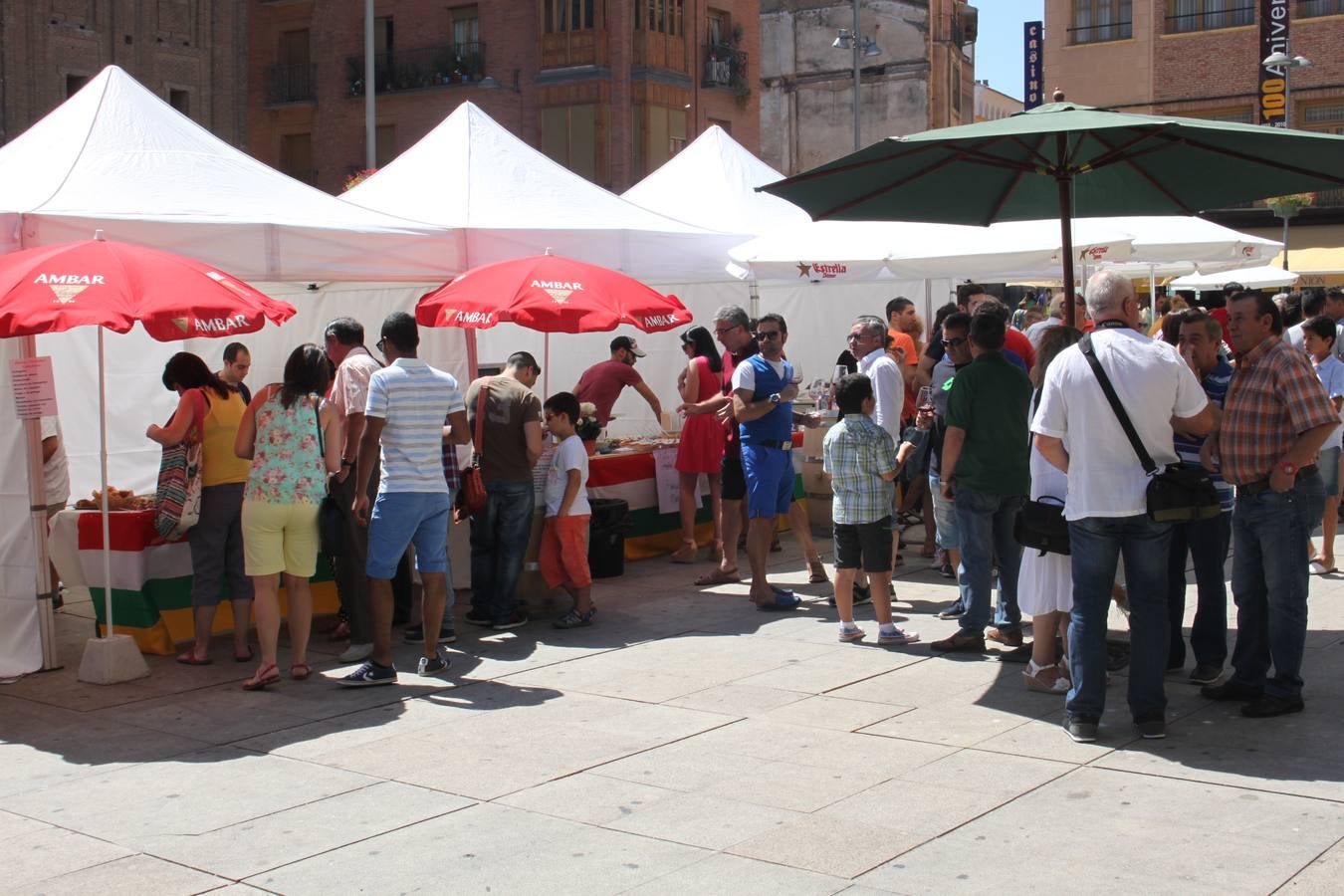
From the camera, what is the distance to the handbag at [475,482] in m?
8.59

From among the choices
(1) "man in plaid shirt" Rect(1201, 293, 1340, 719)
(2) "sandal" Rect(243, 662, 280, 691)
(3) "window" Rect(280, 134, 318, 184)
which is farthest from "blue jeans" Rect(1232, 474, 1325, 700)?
(3) "window" Rect(280, 134, 318, 184)

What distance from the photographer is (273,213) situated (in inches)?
357

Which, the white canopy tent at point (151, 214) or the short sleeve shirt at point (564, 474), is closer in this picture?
the white canopy tent at point (151, 214)

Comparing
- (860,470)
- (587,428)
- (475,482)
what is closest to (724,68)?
(587,428)

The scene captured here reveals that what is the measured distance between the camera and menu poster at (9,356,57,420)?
24.8 ft

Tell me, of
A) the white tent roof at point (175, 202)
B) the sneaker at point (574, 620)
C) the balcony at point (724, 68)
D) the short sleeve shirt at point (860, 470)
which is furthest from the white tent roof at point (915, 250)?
the balcony at point (724, 68)

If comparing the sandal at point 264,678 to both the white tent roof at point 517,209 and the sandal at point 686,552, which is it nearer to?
the white tent roof at point 517,209

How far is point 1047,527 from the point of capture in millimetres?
6582

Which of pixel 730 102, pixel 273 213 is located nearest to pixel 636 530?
pixel 273 213

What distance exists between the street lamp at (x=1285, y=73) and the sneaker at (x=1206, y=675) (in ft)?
67.0

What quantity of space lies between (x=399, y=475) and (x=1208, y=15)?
33.2 metres

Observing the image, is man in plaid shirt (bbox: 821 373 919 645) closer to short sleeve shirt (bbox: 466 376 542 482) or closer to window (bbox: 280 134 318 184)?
short sleeve shirt (bbox: 466 376 542 482)

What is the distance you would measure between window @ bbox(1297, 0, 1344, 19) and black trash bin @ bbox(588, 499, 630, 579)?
29.6 m

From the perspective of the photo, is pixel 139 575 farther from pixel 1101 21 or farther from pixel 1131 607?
pixel 1101 21
